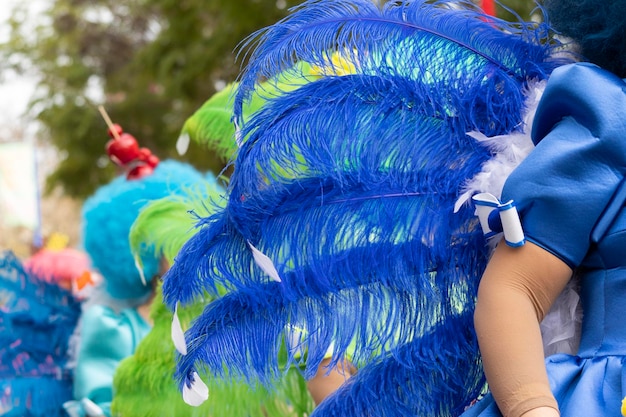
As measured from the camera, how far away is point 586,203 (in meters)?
1.45

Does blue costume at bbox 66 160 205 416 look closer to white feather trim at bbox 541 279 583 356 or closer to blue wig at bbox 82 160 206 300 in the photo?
blue wig at bbox 82 160 206 300

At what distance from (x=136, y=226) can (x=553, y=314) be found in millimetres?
1657

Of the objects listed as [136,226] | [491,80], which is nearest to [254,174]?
[491,80]

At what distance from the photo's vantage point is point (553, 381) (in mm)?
1467

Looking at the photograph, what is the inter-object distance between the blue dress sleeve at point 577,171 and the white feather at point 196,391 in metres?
0.67

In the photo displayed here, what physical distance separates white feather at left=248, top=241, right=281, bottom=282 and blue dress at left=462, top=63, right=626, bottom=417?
1.42 feet

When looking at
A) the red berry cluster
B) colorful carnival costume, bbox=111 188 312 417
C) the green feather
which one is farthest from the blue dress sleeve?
the red berry cluster

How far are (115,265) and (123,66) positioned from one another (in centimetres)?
653

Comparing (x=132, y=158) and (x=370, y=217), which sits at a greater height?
(x=370, y=217)

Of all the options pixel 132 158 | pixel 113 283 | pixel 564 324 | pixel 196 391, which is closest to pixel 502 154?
pixel 564 324

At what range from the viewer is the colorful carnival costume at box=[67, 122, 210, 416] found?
3.51 metres

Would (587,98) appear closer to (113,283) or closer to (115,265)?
(115,265)

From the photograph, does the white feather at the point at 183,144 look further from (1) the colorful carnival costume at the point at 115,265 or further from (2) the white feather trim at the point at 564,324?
(2) the white feather trim at the point at 564,324

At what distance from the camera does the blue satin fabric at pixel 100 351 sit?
3.53 meters
